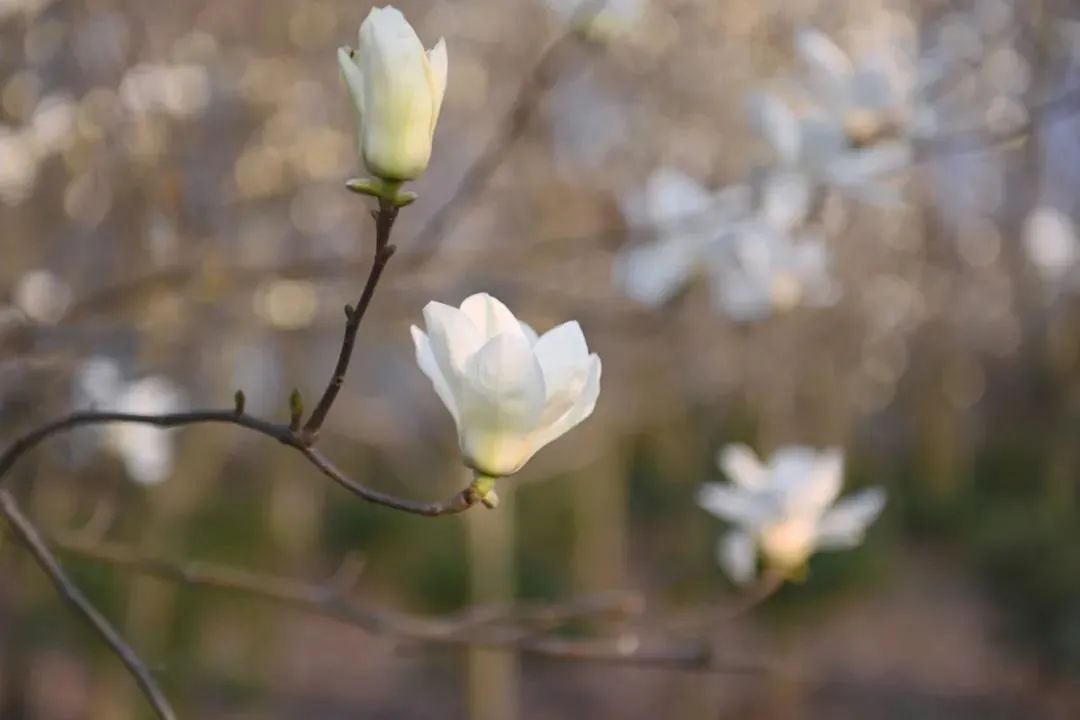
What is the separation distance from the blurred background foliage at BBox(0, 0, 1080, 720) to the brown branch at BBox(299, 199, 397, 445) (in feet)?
1.97

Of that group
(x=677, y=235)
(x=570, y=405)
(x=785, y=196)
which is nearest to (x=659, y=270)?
(x=677, y=235)

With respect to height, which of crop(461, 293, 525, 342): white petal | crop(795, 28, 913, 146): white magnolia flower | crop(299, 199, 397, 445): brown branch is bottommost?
crop(299, 199, 397, 445): brown branch

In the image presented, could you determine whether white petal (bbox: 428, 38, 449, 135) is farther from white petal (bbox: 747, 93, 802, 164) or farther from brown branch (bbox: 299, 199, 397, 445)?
white petal (bbox: 747, 93, 802, 164)

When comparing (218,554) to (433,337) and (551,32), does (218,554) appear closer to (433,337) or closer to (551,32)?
(551,32)

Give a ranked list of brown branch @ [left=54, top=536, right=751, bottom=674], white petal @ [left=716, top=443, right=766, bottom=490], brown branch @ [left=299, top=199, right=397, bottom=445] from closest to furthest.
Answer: brown branch @ [left=299, top=199, right=397, bottom=445] → brown branch @ [left=54, top=536, right=751, bottom=674] → white petal @ [left=716, top=443, right=766, bottom=490]

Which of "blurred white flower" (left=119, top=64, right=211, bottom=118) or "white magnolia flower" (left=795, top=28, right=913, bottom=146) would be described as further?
"blurred white flower" (left=119, top=64, right=211, bottom=118)

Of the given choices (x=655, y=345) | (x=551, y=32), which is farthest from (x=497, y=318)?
(x=655, y=345)

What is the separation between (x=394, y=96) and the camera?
49cm

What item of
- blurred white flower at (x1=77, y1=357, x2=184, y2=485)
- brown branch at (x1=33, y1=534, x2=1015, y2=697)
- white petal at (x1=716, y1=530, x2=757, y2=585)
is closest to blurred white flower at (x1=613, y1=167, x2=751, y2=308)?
white petal at (x1=716, y1=530, x2=757, y2=585)

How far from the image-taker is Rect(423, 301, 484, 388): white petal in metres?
0.53

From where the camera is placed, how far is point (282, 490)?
15.9 feet

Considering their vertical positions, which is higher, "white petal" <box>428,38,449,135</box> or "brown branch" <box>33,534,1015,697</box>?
"white petal" <box>428,38,449,135</box>

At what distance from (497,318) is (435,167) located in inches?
95.2

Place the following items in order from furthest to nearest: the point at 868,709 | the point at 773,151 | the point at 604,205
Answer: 1. the point at 868,709
2. the point at 604,205
3. the point at 773,151
